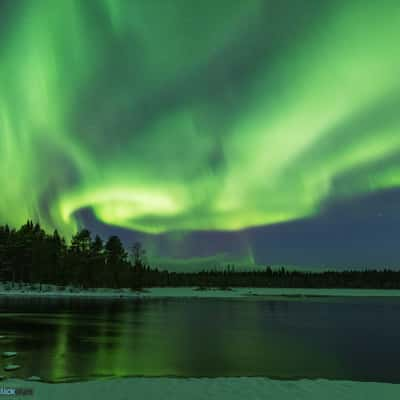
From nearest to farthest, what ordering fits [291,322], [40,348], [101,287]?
[40,348] → [291,322] → [101,287]

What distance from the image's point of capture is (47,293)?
98.3 m

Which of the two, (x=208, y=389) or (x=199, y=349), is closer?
(x=208, y=389)

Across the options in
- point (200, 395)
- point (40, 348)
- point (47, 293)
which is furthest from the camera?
point (47, 293)

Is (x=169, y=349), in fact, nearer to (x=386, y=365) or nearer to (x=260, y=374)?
(x=260, y=374)

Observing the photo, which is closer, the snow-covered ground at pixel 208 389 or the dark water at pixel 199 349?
the snow-covered ground at pixel 208 389

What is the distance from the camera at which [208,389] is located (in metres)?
13.5

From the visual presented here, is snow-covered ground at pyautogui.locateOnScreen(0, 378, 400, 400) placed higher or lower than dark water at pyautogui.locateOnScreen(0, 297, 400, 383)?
higher

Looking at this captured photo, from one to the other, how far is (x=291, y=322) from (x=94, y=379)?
27951mm

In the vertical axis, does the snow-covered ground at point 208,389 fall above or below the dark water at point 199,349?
above

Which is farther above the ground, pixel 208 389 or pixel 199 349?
pixel 208 389

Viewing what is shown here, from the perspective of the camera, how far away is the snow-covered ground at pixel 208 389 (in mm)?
12414

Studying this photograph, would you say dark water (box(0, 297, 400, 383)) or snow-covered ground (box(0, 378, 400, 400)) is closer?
snow-covered ground (box(0, 378, 400, 400))

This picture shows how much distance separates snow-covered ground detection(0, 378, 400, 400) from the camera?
489 inches

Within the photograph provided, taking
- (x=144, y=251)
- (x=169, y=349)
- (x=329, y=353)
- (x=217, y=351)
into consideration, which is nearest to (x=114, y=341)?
(x=169, y=349)
